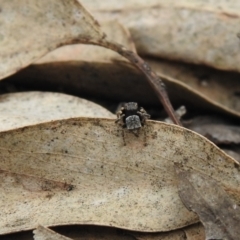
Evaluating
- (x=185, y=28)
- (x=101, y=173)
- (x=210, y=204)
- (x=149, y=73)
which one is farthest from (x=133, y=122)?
(x=185, y=28)

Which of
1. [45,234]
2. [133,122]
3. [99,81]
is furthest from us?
[99,81]

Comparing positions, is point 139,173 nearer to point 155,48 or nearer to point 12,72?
point 12,72

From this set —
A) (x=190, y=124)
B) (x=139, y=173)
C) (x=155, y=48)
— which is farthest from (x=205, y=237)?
(x=155, y=48)

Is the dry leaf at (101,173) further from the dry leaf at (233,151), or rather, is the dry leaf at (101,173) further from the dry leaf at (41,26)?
the dry leaf at (41,26)

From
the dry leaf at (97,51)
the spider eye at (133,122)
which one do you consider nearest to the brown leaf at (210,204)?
the spider eye at (133,122)

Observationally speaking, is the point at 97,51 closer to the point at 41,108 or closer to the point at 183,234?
the point at 41,108

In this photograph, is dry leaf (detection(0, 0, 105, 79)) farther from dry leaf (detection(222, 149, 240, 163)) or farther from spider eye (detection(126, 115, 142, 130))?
dry leaf (detection(222, 149, 240, 163))
